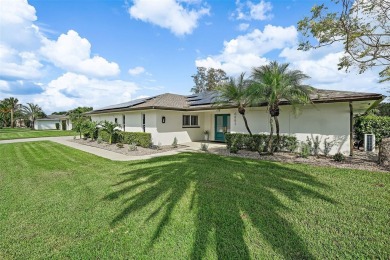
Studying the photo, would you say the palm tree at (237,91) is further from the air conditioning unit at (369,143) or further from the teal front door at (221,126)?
the air conditioning unit at (369,143)

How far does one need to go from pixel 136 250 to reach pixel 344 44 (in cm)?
1002

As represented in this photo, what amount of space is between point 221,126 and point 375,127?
1115cm

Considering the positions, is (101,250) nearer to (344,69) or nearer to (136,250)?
(136,250)

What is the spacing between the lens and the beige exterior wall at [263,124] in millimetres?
10398

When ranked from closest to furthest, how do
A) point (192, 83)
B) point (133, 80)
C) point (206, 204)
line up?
point (206, 204) < point (133, 80) < point (192, 83)

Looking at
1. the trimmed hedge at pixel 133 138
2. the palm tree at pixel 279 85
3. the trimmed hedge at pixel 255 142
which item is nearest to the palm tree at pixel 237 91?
the palm tree at pixel 279 85

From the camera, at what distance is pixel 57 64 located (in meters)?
18.8

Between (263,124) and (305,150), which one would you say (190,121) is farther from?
(305,150)

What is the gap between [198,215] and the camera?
14.2 ft

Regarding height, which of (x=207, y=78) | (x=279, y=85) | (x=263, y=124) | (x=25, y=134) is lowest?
(x=25, y=134)

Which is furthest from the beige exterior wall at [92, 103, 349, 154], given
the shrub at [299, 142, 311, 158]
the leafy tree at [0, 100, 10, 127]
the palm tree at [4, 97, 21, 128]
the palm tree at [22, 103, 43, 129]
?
the leafy tree at [0, 100, 10, 127]

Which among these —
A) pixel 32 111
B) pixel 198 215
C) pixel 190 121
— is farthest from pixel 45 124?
pixel 198 215

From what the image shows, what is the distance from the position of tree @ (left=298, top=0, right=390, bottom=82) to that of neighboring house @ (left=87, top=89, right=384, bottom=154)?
6.43 ft

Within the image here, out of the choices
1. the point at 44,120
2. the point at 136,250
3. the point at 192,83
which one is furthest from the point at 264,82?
the point at 44,120
